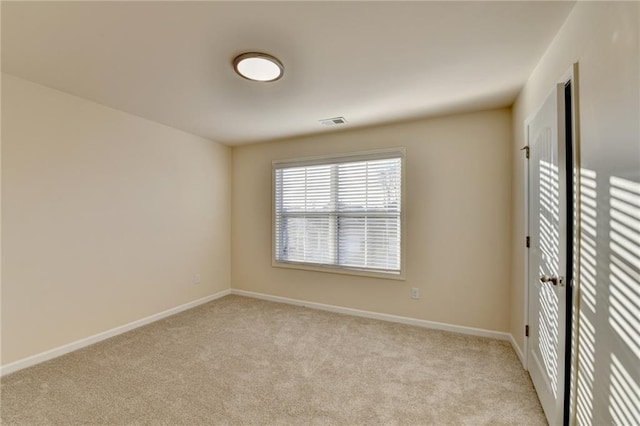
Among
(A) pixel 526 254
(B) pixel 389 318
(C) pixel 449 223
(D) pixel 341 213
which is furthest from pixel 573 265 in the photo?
(D) pixel 341 213

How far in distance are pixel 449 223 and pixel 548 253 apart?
1.40 m

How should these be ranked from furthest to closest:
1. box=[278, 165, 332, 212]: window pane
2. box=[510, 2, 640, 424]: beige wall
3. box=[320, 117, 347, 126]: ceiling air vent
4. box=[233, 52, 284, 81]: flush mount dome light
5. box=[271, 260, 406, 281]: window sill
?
box=[278, 165, 332, 212]: window pane → box=[271, 260, 406, 281]: window sill → box=[320, 117, 347, 126]: ceiling air vent → box=[233, 52, 284, 81]: flush mount dome light → box=[510, 2, 640, 424]: beige wall

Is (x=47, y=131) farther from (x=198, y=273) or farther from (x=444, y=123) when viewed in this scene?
(x=444, y=123)

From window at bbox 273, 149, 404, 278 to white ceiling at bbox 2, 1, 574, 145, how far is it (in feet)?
2.89

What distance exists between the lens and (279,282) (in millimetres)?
4238

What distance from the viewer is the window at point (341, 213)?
3482 mm

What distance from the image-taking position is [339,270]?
3.78 metres

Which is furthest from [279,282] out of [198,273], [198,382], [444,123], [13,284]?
[444,123]

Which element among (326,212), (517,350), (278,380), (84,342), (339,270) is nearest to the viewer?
(278,380)

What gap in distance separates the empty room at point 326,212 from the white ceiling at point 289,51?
2cm

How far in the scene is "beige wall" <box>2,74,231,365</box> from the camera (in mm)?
2365

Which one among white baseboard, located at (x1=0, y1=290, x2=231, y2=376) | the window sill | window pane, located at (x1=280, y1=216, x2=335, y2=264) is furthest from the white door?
white baseboard, located at (x1=0, y1=290, x2=231, y2=376)

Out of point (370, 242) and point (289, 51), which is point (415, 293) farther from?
point (289, 51)

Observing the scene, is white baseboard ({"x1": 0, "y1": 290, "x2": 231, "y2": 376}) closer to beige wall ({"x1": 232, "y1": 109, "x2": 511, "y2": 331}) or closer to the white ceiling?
beige wall ({"x1": 232, "y1": 109, "x2": 511, "y2": 331})
